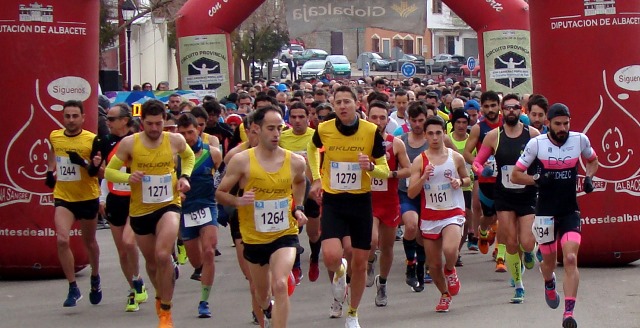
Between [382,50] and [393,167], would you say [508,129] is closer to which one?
[393,167]

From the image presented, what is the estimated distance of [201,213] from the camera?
36.5ft

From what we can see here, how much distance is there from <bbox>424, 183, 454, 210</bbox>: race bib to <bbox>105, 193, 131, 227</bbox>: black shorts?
2737 mm

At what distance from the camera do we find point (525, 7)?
19.4 metres

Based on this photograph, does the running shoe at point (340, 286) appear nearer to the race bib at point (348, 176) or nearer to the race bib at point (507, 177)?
the race bib at point (348, 176)

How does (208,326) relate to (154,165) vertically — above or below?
below

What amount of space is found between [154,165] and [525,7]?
1094 cm

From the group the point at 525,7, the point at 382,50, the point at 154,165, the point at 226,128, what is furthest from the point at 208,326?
the point at 382,50

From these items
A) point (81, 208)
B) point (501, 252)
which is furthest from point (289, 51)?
point (81, 208)

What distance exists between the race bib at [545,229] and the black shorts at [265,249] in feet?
7.54

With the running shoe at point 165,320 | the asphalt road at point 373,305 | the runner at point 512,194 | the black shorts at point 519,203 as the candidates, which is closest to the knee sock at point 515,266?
the runner at point 512,194

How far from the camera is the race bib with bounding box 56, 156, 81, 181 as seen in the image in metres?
11.3

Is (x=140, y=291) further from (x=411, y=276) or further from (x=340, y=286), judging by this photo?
(x=411, y=276)

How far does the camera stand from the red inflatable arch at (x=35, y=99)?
41.2 ft

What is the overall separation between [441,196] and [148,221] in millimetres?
2696
